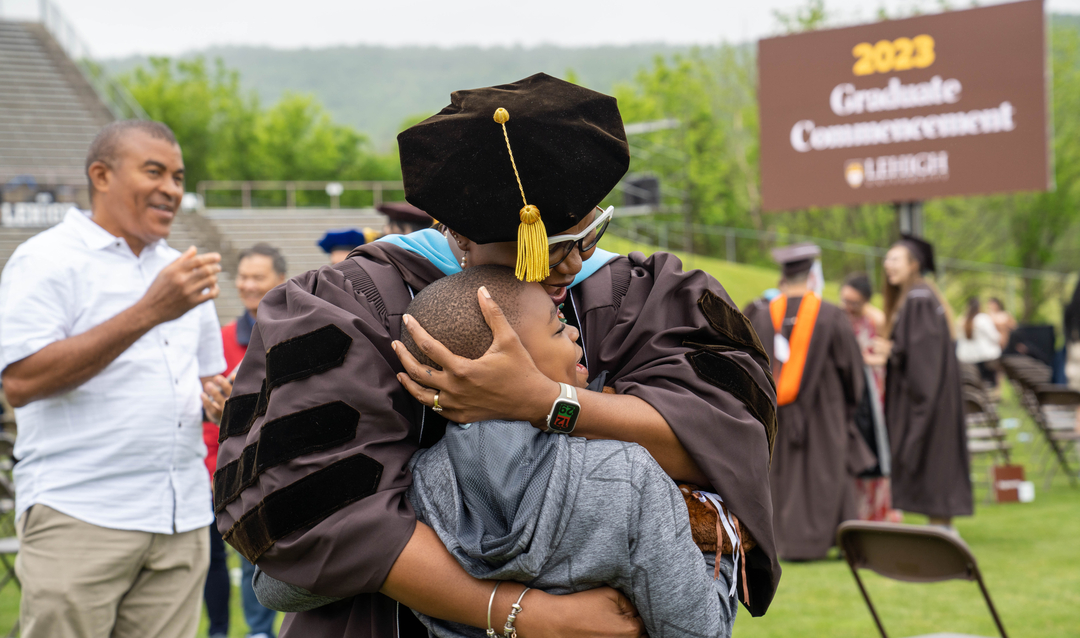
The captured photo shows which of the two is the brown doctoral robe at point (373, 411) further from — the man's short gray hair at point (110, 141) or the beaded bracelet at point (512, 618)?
the man's short gray hair at point (110, 141)

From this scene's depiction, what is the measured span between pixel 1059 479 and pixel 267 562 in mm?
10041

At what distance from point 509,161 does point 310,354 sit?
43 centimetres

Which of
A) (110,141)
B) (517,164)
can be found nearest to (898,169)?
(110,141)

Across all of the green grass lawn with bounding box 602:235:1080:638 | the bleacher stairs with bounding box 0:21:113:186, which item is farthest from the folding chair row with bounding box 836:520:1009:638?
the bleacher stairs with bounding box 0:21:113:186

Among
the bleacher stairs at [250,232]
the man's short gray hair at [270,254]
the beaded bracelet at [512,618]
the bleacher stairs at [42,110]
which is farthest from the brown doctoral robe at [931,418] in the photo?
the bleacher stairs at [42,110]

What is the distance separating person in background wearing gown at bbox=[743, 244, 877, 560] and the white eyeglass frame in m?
5.35

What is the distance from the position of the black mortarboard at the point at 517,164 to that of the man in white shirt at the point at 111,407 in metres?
1.37

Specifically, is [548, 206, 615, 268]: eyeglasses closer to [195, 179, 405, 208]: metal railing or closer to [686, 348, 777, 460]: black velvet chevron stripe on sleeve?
[686, 348, 777, 460]: black velvet chevron stripe on sleeve

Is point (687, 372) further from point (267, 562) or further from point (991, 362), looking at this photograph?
point (991, 362)

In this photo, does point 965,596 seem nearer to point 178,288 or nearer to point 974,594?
point 974,594

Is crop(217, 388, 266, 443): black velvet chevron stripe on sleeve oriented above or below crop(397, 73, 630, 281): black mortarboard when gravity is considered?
below

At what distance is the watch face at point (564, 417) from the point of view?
1.39 meters

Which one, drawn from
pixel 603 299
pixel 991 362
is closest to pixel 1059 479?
pixel 991 362

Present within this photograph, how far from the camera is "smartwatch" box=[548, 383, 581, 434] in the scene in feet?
4.55
